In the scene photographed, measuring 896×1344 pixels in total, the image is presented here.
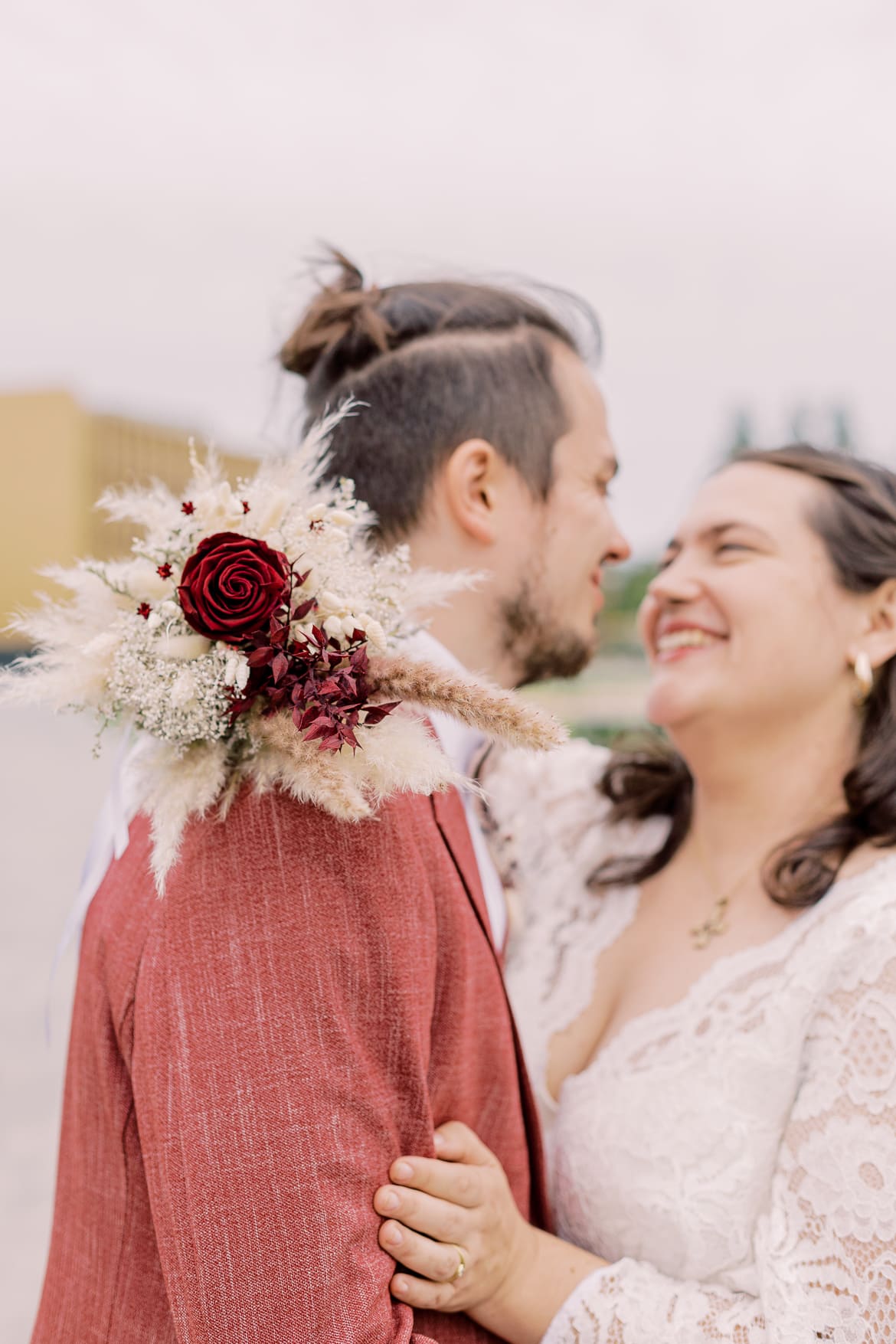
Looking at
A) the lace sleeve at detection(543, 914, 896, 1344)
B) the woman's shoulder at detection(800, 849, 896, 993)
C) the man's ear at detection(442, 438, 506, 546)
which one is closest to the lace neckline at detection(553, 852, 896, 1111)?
the woman's shoulder at detection(800, 849, 896, 993)

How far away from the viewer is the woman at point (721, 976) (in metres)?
1.71

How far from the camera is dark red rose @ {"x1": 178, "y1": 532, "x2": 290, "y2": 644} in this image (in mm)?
1393

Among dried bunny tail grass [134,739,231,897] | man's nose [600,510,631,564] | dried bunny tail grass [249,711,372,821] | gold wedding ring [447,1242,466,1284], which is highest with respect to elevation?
man's nose [600,510,631,564]

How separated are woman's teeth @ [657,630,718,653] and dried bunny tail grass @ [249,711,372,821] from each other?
3.85 feet

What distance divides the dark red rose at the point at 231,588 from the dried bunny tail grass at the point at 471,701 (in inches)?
6.5

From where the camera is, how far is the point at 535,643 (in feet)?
7.29

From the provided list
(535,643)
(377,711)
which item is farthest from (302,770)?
(535,643)

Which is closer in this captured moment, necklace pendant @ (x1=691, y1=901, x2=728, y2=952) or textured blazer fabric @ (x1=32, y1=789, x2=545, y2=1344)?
textured blazer fabric @ (x1=32, y1=789, x2=545, y2=1344)

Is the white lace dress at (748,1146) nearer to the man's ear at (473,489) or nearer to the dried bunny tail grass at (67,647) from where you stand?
the man's ear at (473,489)

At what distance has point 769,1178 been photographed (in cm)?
190

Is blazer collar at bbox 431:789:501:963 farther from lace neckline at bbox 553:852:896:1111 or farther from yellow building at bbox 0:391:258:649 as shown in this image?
yellow building at bbox 0:391:258:649

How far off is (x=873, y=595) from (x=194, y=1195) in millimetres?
1825

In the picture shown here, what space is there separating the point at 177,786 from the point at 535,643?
936mm

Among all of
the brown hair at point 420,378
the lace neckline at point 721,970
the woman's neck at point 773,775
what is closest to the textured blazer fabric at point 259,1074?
the lace neckline at point 721,970
